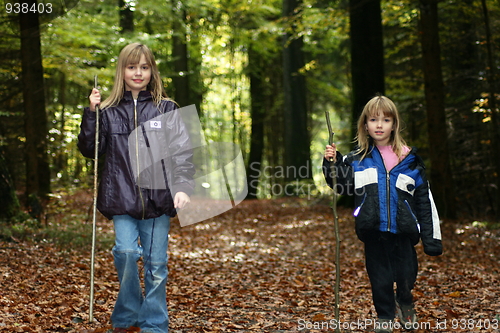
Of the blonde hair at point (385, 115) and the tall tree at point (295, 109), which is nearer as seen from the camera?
the blonde hair at point (385, 115)

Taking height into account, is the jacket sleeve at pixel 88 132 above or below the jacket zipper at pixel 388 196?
above

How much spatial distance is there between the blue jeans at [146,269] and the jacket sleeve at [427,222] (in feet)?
6.35

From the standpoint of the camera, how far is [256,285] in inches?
258

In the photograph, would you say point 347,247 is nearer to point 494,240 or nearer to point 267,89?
point 494,240

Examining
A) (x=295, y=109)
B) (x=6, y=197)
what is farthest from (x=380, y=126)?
(x=295, y=109)

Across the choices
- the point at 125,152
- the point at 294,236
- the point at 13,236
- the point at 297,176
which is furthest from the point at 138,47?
the point at 297,176

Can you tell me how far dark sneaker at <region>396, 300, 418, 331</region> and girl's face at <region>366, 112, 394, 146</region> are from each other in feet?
4.48

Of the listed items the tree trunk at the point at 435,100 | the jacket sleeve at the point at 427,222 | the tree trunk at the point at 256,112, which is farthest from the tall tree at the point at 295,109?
the jacket sleeve at the point at 427,222

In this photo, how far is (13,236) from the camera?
7.89 meters

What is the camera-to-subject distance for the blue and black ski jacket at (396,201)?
3816 mm

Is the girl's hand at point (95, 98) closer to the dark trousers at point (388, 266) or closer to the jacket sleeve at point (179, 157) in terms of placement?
the jacket sleeve at point (179, 157)

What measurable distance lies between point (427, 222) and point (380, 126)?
822 mm

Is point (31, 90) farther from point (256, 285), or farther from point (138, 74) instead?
point (138, 74)

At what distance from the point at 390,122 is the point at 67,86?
18.9m
